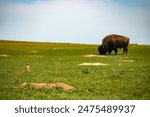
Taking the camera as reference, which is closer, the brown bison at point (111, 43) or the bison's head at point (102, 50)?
the bison's head at point (102, 50)

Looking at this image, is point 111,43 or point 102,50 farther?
point 111,43

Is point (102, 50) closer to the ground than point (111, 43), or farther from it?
closer to the ground

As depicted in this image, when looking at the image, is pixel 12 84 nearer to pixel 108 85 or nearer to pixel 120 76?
pixel 108 85

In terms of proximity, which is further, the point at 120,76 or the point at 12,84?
the point at 120,76

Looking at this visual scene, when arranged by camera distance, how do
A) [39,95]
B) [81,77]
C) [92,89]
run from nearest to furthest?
[39,95] → [92,89] → [81,77]

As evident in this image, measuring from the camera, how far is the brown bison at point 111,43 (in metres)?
38.6

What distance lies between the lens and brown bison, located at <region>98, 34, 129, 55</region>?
1519 inches

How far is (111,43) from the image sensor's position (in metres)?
39.8

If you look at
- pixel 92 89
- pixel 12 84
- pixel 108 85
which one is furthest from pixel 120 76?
pixel 12 84

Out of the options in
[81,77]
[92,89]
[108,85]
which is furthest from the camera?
[81,77]

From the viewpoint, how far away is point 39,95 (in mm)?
13625

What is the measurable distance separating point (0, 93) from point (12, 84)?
198 cm

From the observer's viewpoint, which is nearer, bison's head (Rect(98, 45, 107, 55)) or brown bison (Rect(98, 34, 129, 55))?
bison's head (Rect(98, 45, 107, 55))

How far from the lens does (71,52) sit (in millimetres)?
39500
